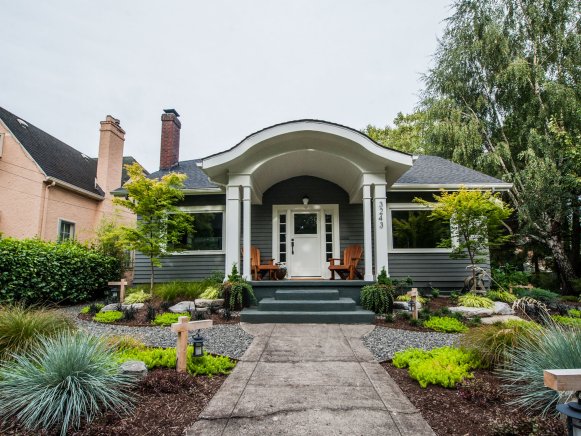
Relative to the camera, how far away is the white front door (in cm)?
919

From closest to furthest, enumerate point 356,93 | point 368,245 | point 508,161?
point 368,245 < point 508,161 < point 356,93

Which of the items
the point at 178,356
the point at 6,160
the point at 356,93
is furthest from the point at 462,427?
the point at 356,93

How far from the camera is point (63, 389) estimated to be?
242 centimetres

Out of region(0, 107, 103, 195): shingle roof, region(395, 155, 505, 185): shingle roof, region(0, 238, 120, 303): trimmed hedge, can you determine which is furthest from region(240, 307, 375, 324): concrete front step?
region(0, 107, 103, 195): shingle roof

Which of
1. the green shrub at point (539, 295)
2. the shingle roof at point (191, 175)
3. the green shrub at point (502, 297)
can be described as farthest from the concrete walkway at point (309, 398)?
the green shrub at point (539, 295)

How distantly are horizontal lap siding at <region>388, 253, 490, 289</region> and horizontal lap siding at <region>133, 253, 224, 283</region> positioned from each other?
15.5 ft

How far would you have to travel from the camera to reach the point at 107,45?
9.80 meters

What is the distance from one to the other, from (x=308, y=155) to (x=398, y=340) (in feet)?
14.6

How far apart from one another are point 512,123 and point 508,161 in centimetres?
143

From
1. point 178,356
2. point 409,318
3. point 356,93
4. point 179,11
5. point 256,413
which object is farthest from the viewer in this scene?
point 356,93

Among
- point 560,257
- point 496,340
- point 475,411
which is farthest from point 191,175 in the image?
point 560,257

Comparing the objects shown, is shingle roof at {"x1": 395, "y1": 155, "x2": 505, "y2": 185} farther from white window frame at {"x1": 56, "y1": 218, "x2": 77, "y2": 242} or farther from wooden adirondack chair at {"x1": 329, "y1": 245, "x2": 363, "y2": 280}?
white window frame at {"x1": 56, "y1": 218, "x2": 77, "y2": 242}

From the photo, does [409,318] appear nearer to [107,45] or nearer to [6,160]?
[107,45]

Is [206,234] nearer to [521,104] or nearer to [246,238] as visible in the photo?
[246,238]
